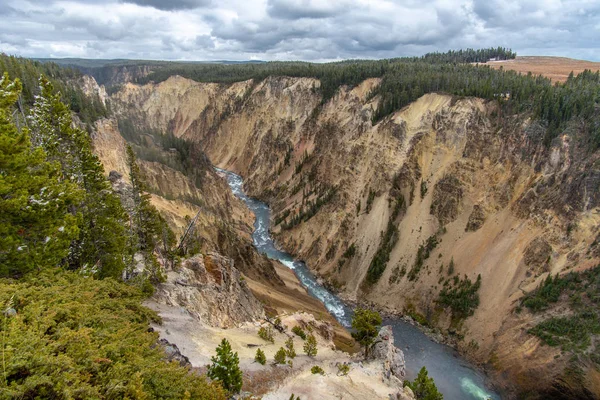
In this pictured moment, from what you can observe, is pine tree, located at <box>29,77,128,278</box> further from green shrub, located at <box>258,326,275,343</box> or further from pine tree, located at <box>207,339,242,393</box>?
green shrub, located at <box>258,326,275,343</box>

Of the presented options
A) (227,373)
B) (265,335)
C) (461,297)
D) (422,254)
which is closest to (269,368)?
(265,335)

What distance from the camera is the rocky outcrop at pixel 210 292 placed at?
2455 cm

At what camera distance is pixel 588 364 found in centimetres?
3528

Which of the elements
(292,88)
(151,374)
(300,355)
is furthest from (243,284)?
(292,88)

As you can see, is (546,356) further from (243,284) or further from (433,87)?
(433,87)

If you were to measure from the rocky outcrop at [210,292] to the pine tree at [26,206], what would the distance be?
9063 mm

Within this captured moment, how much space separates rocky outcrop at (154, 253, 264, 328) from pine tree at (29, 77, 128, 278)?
15.0 feet

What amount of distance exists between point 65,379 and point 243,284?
2640 cm

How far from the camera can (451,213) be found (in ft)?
189

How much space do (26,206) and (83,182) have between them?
679 cm

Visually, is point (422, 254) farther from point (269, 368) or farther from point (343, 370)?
point (269, 368)

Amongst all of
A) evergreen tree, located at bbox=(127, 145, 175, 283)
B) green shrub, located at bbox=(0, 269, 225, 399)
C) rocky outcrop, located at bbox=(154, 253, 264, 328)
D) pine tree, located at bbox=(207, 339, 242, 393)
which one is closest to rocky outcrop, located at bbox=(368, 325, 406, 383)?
rocky outcrop, located at bbox=(154, 253, 264, 328)

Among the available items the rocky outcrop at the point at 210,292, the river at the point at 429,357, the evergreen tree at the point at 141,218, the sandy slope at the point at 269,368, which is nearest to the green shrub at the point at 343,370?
the sandy slope at the point at 269,368

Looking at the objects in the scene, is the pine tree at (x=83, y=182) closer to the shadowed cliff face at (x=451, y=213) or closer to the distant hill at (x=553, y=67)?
the shadowed cliff face at (x=451, y=213)
